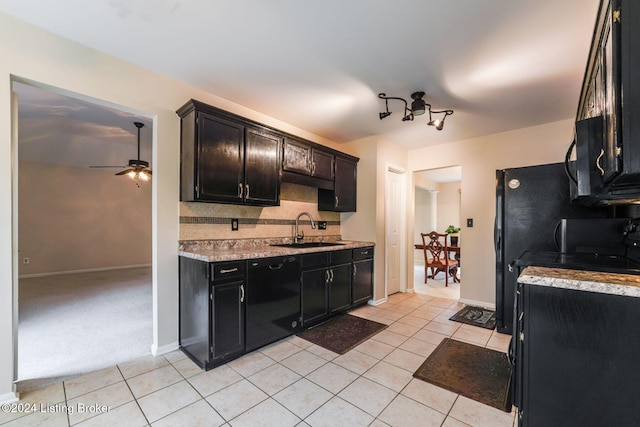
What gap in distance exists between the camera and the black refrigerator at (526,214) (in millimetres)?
2520

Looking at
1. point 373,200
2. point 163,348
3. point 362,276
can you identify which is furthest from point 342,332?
point 373,200

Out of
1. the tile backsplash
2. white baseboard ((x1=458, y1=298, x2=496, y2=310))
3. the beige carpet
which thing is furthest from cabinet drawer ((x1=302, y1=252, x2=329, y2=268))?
white baseboard ((x1=458, y1=298, x2=496, y2=310))

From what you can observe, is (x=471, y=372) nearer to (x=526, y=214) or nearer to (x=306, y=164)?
(x=526, y=214)

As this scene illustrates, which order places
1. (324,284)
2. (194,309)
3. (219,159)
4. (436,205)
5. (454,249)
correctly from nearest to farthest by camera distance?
(194,309) → (219,159) → (324,284) → (454,249) → (436,205)

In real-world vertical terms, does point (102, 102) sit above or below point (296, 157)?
above

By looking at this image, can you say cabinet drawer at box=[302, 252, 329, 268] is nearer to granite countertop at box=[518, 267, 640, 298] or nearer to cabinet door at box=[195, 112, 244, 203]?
cabinet door at box=[195, 112, 244, 203]

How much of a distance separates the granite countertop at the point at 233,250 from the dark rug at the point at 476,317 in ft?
5.68

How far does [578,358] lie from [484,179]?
131 inches

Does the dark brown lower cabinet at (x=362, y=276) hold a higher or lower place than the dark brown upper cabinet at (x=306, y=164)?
lower

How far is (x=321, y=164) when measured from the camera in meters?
3.63

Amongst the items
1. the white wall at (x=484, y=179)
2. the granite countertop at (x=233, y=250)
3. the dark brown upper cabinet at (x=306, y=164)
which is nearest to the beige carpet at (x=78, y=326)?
the granite countertop at (x=233, y=250)

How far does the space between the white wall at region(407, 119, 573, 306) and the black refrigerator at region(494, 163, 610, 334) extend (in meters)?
1.07

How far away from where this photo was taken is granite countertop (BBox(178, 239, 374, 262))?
2.28 metres

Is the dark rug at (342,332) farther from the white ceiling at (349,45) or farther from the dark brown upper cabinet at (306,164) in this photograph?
the white ceiling at (349,45)
